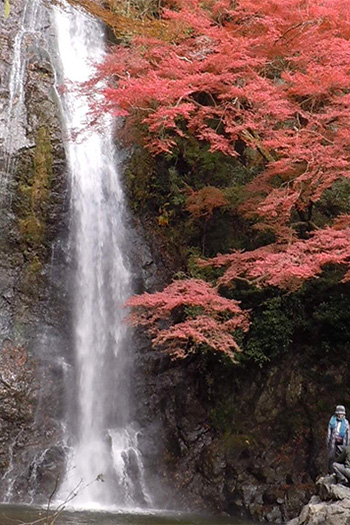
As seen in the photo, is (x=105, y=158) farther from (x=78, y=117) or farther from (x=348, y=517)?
(x=348, y=517)

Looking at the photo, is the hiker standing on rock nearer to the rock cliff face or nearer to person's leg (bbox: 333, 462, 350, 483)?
person's leg (bbox: 333, 462, 350, 483)

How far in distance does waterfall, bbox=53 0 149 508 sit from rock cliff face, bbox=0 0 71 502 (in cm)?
34

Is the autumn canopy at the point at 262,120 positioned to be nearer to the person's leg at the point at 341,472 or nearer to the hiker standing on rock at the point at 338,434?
the hiker standing on rock at the point at 338,434

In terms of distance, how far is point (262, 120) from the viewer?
10.8 m

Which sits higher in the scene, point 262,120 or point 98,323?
point 262,120

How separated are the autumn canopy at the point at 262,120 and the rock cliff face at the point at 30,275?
1.98 m

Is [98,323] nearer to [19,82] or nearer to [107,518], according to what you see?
[107,518]

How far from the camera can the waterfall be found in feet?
34.3

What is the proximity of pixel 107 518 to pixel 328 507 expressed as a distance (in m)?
3.32

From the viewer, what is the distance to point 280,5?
39.6 ft

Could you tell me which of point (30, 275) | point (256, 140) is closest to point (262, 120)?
point (256, 140)

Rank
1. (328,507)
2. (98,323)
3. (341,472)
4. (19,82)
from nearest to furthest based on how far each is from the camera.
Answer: (328,507), (341,472), (98,323), (19,82)

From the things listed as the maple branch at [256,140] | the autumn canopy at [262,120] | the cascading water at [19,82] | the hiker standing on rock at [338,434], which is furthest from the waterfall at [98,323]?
the hiker standing on rock at [338,434]

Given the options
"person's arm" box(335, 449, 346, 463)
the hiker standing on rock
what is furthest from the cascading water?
"person's arm" box(335, 449, 346, 463)
